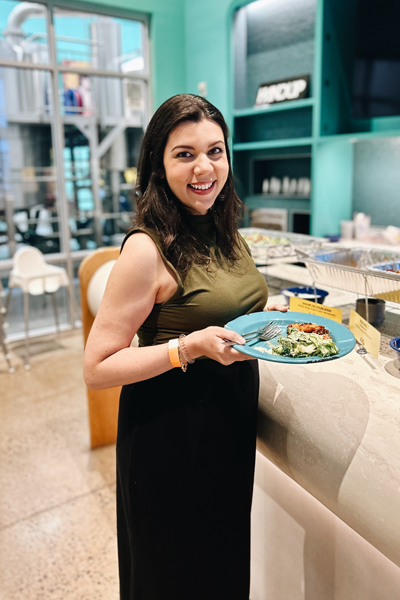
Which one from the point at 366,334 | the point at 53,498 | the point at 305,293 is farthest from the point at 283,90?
the point at 53,498

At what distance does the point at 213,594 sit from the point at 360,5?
3727 mm

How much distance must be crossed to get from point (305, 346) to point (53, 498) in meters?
1.83

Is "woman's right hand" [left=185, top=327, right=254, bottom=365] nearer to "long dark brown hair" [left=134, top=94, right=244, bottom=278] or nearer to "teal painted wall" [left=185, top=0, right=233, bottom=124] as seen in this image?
"long dark brown hair" [left=134, top=94, right=244, bottom=278]

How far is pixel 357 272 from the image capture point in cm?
140

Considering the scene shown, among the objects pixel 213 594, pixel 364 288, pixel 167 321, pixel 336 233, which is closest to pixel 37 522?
pixel 213 594

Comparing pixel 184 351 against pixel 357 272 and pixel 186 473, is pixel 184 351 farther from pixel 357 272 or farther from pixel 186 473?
pixel 357 272

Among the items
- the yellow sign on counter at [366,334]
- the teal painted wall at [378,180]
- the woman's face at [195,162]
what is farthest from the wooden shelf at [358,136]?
the woman's face at [195,162]

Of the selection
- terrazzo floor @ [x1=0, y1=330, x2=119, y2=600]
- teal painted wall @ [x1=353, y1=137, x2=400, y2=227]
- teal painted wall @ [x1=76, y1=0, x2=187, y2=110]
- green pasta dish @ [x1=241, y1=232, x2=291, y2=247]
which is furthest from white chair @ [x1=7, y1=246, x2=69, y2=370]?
teal painted wall @ [x1=353, y1=137, x2=400, y2=227]

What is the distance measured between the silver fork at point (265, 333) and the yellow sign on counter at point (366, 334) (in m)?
0.28

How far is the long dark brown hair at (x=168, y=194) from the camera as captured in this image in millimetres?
1095

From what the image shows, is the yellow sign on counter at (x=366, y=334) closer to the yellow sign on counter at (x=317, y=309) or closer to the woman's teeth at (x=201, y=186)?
the yellow sign on counter at (x=317, y=309)

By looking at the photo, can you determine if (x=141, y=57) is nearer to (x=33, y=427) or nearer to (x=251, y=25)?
(x=251, y=25)

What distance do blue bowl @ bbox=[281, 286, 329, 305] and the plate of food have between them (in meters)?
0.46

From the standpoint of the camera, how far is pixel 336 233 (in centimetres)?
411
